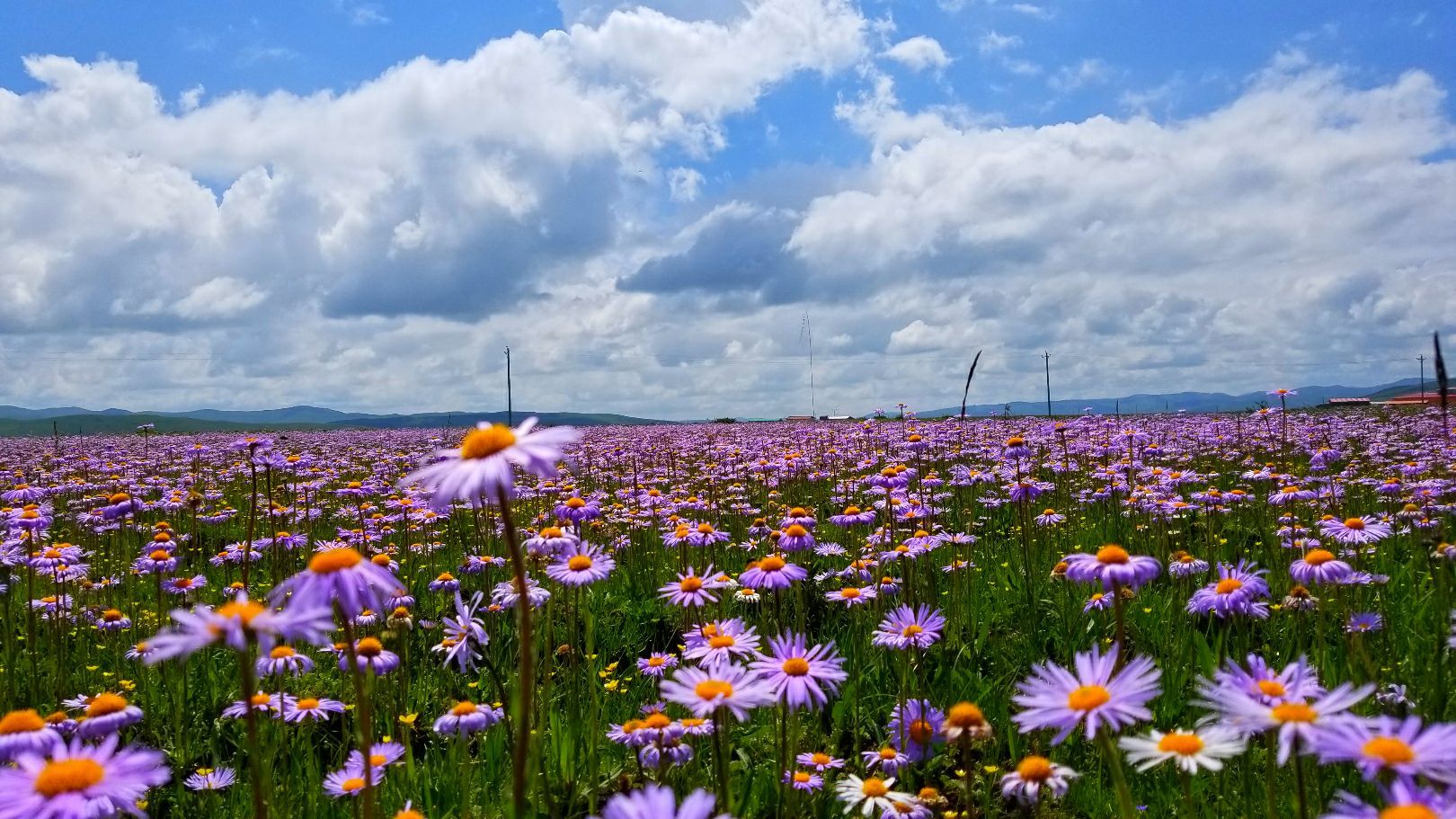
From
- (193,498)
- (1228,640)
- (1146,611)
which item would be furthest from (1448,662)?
(193,498)

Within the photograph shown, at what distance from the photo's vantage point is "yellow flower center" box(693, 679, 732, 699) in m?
2.26

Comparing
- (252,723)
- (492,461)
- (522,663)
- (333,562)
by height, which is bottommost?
(252,723)

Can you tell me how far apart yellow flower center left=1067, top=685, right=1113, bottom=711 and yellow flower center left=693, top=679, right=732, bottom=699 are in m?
0.83

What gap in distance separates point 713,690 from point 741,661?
0.64m

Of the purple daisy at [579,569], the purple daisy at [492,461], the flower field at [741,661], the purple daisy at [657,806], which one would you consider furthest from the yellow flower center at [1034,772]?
the purple daisy at [579,569]

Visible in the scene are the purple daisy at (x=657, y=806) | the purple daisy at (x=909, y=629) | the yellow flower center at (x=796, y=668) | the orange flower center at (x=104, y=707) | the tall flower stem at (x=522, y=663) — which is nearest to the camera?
the purple daisy at (x=657, y=806)

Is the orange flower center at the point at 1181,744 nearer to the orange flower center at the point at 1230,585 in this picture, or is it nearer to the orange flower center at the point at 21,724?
the orange flower center at the point at 1230,585

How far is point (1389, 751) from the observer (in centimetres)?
146

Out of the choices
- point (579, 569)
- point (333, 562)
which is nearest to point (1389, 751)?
point (333, 562)

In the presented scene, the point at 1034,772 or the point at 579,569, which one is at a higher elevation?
the point at 579,569

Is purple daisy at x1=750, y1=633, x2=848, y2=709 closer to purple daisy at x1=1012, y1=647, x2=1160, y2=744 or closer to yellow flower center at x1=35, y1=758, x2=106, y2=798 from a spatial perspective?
purple daisy at x1=1012, y1=647, x2=1160, y2=744

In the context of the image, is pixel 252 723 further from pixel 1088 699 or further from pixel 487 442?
pixel 1088 699

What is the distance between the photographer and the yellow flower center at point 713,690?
226cm

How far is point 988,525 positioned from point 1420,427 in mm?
14089
